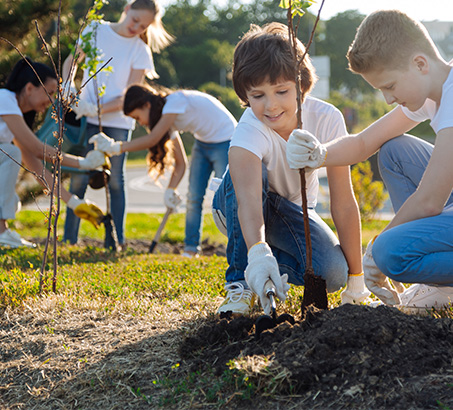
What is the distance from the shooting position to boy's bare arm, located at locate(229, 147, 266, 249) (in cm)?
256

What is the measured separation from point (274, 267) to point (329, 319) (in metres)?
0.33

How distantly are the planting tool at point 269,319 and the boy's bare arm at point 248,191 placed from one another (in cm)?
27

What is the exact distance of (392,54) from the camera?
7.62 ft

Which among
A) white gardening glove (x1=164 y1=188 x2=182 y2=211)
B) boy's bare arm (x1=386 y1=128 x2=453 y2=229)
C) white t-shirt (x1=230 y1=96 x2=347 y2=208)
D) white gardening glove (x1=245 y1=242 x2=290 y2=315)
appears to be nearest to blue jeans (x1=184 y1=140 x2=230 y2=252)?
white gardening glove (x1=164 y1=188 x2=182 y2=211)

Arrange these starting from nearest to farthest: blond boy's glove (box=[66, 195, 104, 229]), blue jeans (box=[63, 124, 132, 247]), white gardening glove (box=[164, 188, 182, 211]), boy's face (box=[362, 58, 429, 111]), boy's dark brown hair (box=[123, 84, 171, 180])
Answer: boy's face (box=[362, 58, 429, 111])
blond boy's glove (box=[66, 195, 104, 229])
boy's dark brown hair (box=[123, 84, 171, 180])
blue jeans (box=[63, 124, 132, 247])
white gardening glove (box=[164, 188, 182, 211])

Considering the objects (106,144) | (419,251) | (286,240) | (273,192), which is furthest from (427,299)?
(106,144)

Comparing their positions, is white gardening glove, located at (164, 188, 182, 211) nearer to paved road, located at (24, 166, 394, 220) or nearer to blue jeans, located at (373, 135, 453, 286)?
blue jeans, located at (373, 135, 453, 286)

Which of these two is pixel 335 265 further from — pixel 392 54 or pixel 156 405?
pixel 156 405

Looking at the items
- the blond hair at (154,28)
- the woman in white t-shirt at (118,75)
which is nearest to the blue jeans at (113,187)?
the woman in white t-shirt at (118,75)

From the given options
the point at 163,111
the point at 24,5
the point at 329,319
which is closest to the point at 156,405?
the point at 329,319

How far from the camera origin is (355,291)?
297cm

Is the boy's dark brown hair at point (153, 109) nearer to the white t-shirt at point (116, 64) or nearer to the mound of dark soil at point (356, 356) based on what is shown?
the white t-shirt at point (116, 64)

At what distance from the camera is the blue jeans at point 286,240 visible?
2.79 meters

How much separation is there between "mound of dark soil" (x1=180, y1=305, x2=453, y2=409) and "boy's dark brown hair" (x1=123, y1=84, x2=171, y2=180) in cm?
298
